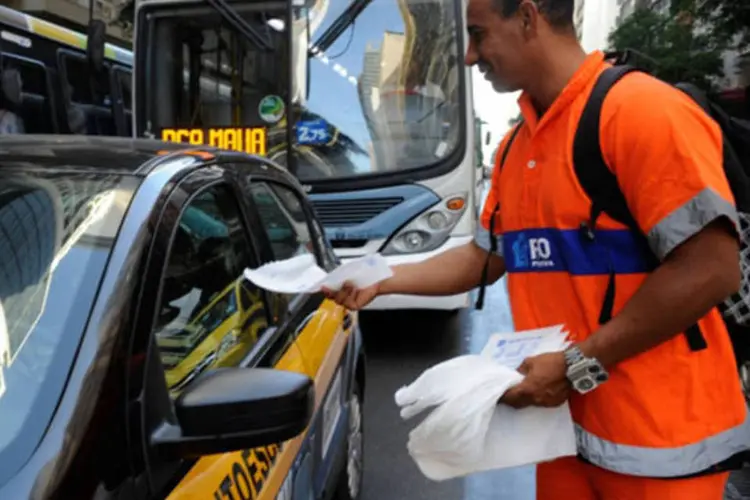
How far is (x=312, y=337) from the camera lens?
2.77 metres

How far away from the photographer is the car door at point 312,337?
2479 mm

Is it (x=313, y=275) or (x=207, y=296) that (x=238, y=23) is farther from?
(x=313, y=275)

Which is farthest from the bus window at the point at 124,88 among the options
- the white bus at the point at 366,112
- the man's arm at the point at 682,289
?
the man's arm at the point at 682,289

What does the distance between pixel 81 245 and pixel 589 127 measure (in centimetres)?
109

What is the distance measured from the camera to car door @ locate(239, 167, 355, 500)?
97.6 inches

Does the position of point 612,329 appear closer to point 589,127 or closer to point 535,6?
point 589,127

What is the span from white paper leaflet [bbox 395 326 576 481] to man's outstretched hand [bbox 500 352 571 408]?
2 cm

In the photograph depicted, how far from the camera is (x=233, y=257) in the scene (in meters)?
2.48

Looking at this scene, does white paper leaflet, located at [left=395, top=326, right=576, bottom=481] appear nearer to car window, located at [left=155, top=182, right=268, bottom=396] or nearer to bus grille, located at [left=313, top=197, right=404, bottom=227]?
car window, located at [left=155, top=182, right=268, bottom=396]

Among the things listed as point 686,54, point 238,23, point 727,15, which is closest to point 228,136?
point 238,23

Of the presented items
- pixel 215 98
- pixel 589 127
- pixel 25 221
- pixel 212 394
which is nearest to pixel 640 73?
pixel 589 127

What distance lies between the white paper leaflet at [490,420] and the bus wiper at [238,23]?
185 inches

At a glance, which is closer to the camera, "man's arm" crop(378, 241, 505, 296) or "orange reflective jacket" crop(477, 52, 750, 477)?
"orange reflective jacket" crop(477, 52, 750, 477)

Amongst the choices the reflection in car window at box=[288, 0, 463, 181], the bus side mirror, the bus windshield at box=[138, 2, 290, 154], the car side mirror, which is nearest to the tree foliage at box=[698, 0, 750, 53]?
the reflection in car window at box=[288, 0, 463, 181]
